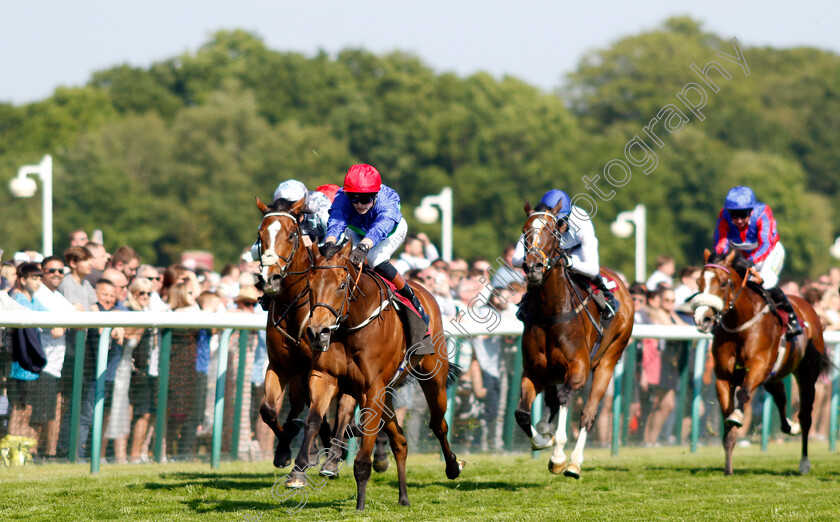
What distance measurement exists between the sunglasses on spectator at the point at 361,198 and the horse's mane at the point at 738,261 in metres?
3.25

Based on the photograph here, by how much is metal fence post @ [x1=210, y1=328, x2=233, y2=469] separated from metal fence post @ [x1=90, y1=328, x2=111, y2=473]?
0.98 meters

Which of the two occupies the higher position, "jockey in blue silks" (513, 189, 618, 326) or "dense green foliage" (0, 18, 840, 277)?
"dense green foliage" (0, 18, 840, 277)

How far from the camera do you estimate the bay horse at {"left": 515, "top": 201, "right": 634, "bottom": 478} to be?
24.3 ft

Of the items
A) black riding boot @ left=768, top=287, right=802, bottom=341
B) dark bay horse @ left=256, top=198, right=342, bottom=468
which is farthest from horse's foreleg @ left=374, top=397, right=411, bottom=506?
black riding boot @ left=768, top=287, right=802, bottom=341

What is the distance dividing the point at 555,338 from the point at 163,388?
297 cm

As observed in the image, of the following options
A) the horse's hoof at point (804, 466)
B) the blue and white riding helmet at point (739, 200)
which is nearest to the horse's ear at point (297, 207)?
the blue and white riding helmet at point (739, 200)

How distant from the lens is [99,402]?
802 centimetres

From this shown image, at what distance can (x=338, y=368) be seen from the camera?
666 centimetres

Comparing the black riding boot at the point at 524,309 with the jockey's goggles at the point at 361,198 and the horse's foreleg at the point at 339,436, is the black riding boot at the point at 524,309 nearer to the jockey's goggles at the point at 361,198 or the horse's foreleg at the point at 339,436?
the jockey's goggles at the point at 361,198

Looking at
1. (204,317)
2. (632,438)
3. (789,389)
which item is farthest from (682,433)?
(204,317)

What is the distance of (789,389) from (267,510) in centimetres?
787

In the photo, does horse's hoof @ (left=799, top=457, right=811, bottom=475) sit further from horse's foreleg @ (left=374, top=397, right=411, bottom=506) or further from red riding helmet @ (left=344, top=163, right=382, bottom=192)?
red riding helmet @ (left=344, top=163, right=382, bottom=192)

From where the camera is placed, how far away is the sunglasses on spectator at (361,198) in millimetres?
7170

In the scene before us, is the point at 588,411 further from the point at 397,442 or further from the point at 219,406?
the point at 219,406
